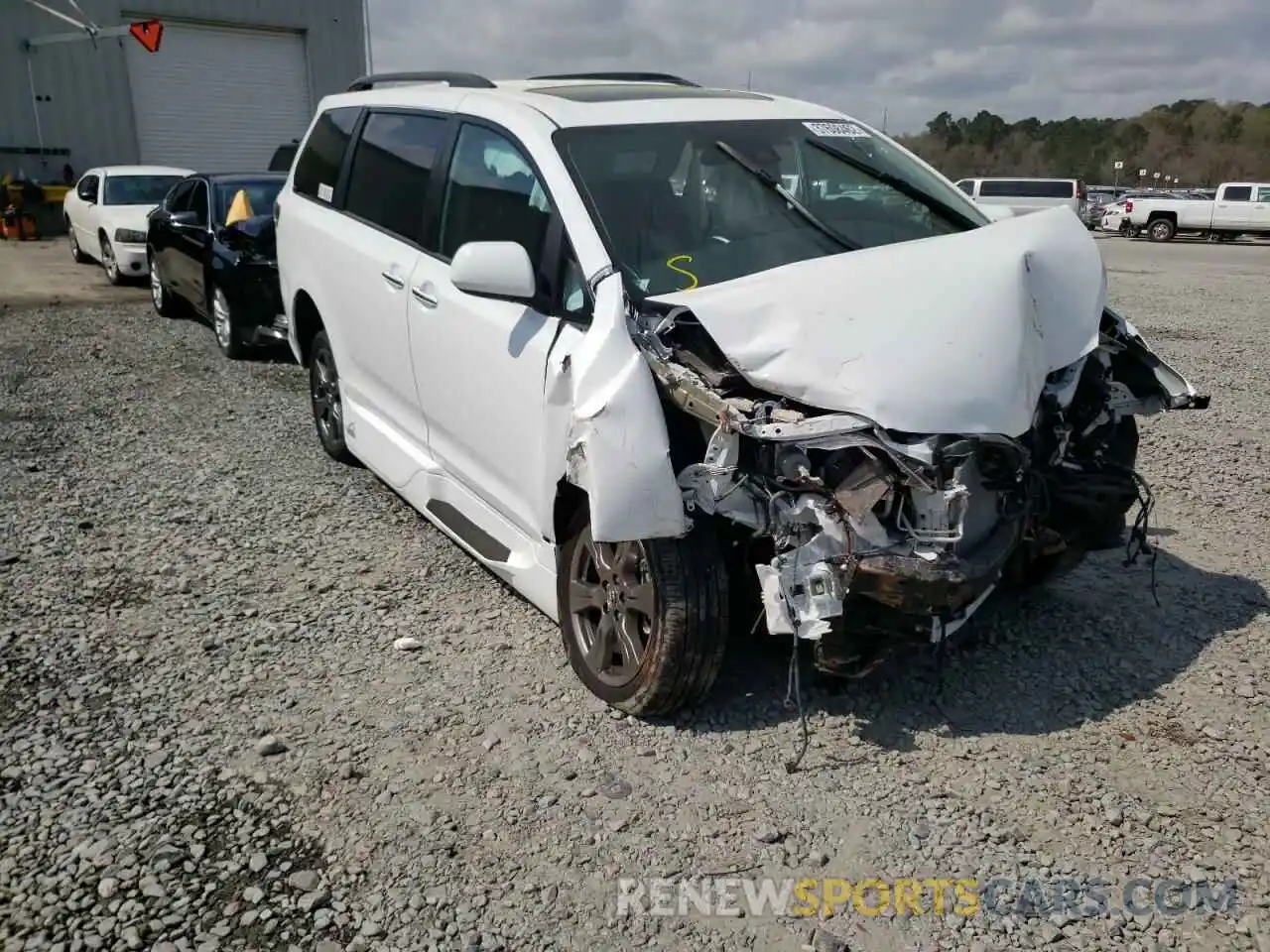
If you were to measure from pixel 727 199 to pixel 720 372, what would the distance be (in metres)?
1.03

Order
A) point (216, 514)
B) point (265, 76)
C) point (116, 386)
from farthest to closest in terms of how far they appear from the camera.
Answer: point (265, 76), point (116, 386), point (216, 514)

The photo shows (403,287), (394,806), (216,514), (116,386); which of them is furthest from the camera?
(116,386)

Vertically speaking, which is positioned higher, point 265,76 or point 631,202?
point 265,76

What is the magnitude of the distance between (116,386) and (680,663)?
22.2 ft

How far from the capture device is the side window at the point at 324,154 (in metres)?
5.42

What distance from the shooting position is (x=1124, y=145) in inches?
3137

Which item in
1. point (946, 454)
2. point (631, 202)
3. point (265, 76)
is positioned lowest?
point (946, 454)

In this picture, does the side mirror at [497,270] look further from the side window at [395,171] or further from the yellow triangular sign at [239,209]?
the yellow triangular sign at [239,209]

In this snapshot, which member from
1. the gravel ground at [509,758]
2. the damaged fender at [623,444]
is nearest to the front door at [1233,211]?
the gravel ground at [509,758]

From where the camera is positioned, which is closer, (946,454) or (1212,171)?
(946,454)

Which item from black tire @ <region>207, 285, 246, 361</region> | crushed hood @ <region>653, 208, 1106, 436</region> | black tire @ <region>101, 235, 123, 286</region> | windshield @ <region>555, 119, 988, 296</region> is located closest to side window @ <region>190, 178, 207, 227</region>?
black tire @ <region>207, 285, 246, 361</region>

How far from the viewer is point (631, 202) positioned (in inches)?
143

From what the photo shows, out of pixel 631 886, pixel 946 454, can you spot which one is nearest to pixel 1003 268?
pixel 946 454

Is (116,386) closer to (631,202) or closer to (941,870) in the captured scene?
(631,202)
